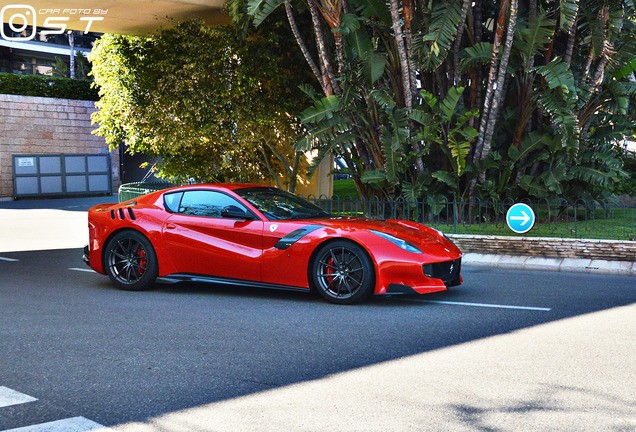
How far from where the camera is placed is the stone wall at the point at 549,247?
36.1ft

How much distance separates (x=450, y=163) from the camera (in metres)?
14.9

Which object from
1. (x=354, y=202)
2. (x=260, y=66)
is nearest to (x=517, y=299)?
(x=354, y=202)

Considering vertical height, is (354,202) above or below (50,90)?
below

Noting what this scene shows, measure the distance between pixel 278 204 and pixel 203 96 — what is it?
9387 millimetres

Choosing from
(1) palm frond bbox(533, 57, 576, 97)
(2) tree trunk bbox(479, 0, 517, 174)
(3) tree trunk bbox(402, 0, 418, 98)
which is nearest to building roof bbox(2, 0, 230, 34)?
(3) tree trunk bbox(402, 0, 418, 98)

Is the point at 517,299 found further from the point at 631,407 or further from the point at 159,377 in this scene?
the point at 159,377

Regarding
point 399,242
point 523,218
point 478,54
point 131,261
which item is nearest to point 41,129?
point 478,54

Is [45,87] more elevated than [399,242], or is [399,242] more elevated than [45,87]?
[45,87]

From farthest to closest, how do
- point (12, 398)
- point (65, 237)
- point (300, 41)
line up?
point (65, 237) → point (300, 41) → point (12, 398)

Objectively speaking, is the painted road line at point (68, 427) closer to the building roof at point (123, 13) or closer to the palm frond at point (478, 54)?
the palm frond at point (478, 54)

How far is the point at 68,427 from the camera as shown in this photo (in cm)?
422

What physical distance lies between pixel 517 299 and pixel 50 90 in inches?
1230

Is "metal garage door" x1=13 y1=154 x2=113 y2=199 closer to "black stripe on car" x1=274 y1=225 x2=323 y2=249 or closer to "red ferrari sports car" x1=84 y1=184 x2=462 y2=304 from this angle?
"red ferrari sports car" x1=84 y1=184 x2=462 y2=304

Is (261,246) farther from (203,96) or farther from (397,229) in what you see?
(203,96)
